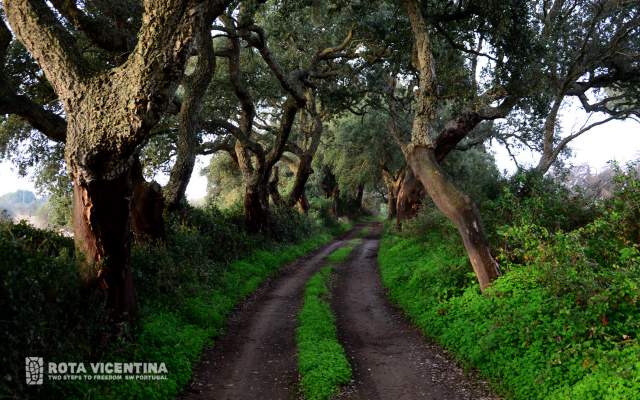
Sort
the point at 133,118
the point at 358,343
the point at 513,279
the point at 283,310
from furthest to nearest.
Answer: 1. the point at 283,310
2. the point at 358,343
3. the point at 513,279
4. the point at 133,118

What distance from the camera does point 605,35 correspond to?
57.2 feet

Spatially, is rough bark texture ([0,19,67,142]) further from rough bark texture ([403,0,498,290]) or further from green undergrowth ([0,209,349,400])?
rough bark texture ([403,0,498,290])

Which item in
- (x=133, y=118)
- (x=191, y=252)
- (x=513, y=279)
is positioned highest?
(x=133, y=118)

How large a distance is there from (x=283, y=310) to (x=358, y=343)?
311cm

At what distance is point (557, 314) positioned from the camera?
25.2 feet

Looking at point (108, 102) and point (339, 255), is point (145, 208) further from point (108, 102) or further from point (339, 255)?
point (339, 255)

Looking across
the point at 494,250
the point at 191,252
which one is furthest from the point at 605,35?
the point at 191,252

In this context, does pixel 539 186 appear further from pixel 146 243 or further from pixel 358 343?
pixel 146 243

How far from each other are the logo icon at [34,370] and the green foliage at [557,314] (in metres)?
7.37

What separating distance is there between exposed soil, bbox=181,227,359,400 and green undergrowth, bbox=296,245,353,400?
237 mm

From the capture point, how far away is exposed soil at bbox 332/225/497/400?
25.4 feet

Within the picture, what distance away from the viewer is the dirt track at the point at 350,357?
775cm

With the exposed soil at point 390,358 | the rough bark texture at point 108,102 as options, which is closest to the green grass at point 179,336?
the rough bark texture at point 108,102

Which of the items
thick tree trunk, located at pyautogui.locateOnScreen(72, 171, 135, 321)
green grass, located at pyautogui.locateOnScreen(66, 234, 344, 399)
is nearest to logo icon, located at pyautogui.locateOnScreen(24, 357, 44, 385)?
green grass, located at pyautogui.locateOnScreen(66, 234, 344, 399)
